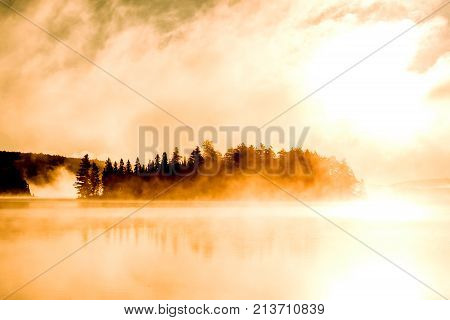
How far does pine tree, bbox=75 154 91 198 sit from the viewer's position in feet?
111

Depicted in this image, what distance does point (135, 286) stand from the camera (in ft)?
32.8

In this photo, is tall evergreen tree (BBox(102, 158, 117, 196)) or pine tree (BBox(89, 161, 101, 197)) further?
pine tree (BBox(89, 161, 101, 197))

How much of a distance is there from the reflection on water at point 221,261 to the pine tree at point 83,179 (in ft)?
52.5

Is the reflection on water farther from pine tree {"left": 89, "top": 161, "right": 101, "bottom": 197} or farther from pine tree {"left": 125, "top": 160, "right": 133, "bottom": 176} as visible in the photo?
pine tree {"left": 89, "top": 161, "right": 101, "bottom": 197}

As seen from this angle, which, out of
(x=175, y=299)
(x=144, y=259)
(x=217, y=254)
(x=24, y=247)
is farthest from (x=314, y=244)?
(x=24, y=247)

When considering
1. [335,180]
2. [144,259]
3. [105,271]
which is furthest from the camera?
[335,180]

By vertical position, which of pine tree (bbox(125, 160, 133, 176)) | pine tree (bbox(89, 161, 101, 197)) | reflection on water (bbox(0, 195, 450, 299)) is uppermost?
pine tree (bbox(125, 160, 133, 176))

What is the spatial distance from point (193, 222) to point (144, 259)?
721cm

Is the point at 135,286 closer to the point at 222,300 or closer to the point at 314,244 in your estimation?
the point at 222,300

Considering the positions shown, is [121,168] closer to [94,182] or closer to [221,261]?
[94,182]

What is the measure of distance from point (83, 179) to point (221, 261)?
2562 centimetres

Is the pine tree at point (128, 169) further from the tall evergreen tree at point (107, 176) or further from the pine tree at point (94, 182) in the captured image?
the pine tree at point (94, 182)

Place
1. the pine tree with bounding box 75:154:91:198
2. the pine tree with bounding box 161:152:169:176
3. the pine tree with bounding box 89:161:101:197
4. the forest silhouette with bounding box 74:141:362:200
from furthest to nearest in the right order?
the pine tree with bounding box 89:161:101:197
the pine tree with bounding box 75:154:91:198
the pine tree with bounding box 161:152:169:176
the forest silhouette with bounding box 74:141:362:200

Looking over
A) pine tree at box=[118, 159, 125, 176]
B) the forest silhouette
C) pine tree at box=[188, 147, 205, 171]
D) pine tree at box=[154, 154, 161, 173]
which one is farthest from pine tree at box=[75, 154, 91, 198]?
pine tree at box=[188, 147, 205, 171]
